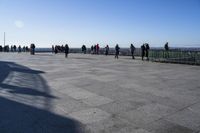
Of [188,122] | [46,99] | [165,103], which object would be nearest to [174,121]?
[188,122]

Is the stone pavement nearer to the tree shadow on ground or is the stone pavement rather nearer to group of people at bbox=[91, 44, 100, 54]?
the tree shadow on ground

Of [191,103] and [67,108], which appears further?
[191,103]

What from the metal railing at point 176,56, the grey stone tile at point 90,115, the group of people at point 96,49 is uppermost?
the group of people at point 96,49

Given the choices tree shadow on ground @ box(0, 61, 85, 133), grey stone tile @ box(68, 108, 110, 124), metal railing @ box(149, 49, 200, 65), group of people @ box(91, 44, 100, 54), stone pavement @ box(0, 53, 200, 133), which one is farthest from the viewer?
group of people @ box(91, 44, 100, 54)

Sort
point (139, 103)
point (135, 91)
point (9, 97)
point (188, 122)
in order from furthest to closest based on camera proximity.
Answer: point (135, 91)
point (9, 97)
point (139, 103)
point (188, 122)

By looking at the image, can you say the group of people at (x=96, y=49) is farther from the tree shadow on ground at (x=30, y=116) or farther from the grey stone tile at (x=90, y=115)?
the grey stone tile at (x=90, y=115)

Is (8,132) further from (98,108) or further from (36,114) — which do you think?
(98,108)

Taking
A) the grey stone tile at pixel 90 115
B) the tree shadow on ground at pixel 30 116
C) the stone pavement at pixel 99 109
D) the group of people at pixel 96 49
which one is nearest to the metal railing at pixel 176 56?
the stone pavement at pixel 99 109

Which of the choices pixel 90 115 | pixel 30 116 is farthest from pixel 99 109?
pixel 30 116

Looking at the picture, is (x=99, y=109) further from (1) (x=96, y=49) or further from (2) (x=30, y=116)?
(1) (x=96, y=49)

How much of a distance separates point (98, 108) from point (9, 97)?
113 inches

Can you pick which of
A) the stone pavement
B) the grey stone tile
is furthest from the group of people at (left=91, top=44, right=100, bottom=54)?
the grey stone tile

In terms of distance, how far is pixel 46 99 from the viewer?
6.27 metres

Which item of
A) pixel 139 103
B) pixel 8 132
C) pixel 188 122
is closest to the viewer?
pixel 8 132
